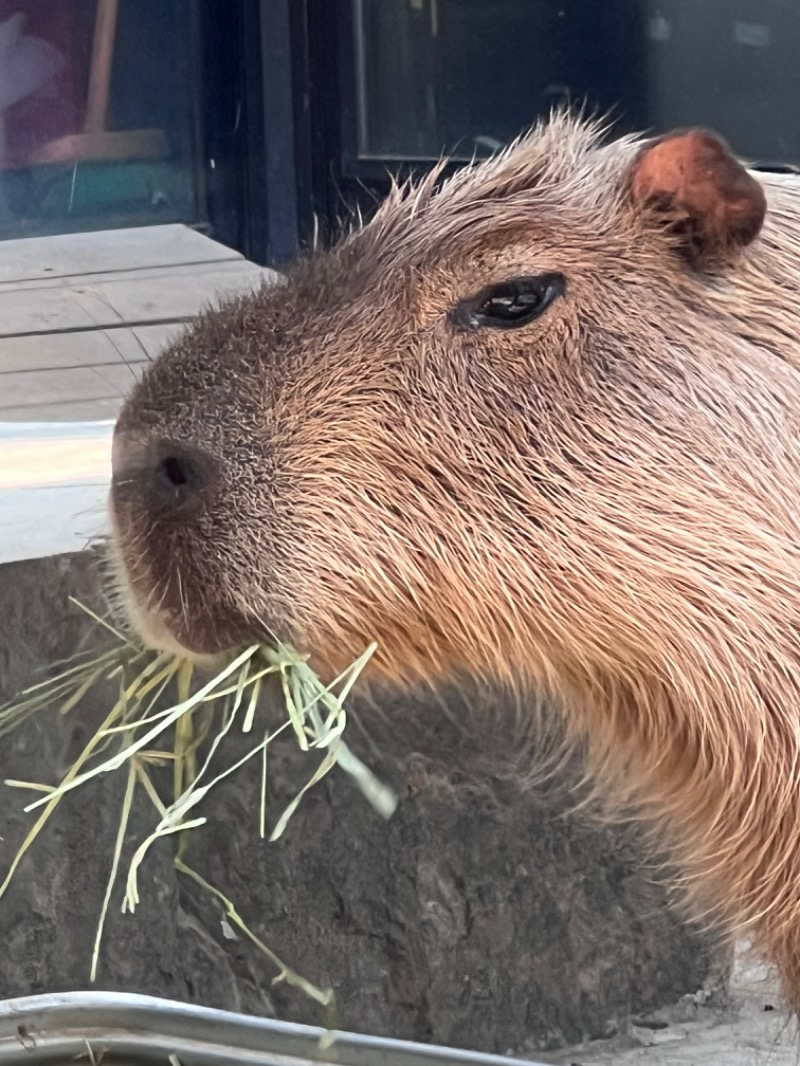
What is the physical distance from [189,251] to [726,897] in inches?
45.8

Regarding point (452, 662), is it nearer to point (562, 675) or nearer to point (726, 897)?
point (562, 675)

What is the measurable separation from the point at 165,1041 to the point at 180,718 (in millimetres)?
385

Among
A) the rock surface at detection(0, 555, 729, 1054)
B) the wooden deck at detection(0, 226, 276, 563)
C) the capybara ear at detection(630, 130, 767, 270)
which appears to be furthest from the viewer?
the rock surface at detection(0, 555, 729, 1054)

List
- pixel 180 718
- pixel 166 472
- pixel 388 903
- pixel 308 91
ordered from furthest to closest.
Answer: pixel 388 903 < pixel 308 91 < pixel 180 718 < pixel 166 472

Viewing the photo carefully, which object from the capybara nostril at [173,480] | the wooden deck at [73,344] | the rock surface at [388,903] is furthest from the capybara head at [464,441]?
the rock surface at [388,903]

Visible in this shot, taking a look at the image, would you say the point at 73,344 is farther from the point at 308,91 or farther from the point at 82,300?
the point at 308,91

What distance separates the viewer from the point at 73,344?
6.66ft

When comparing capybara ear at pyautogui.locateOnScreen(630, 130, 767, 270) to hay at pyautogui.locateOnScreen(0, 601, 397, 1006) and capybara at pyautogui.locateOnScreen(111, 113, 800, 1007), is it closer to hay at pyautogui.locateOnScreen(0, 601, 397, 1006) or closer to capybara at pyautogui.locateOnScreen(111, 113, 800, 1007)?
capybara at pyautogui.locateOnScreen(111, 113, 800, 1007)

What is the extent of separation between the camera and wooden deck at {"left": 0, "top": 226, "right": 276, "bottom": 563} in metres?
1.90

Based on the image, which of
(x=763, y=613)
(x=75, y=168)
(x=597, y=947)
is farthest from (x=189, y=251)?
(x=597, y=947)

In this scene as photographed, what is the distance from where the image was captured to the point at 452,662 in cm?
139

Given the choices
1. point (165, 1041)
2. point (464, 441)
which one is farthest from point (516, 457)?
point (165, 1041)

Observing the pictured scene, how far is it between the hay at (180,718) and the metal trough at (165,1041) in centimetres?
6

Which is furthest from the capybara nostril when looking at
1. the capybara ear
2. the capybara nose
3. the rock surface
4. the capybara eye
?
the rock surface
